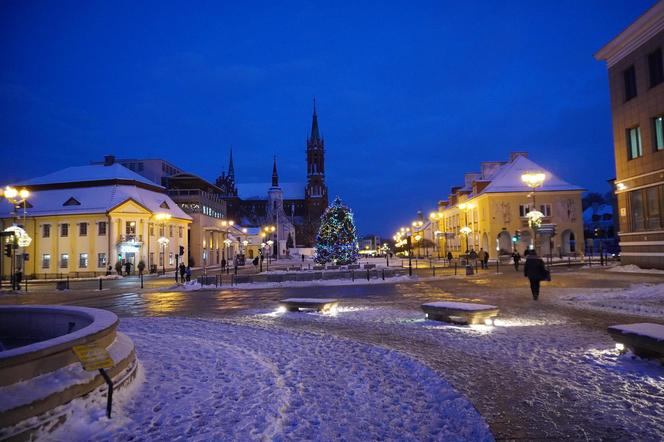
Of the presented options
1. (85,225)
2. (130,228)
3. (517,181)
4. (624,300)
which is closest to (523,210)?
(517,181)

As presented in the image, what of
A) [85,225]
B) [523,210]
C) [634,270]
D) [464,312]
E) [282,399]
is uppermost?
[523,210]

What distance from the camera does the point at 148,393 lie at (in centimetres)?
634

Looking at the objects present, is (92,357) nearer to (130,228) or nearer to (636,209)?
Result: (636,209)

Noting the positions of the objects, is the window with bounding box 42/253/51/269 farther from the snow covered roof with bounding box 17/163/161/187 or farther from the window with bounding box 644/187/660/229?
the window with bounding box 644/187/660/229

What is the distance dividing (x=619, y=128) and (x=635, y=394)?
32.2 metres

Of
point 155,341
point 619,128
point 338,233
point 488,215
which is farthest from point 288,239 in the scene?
point 155,341

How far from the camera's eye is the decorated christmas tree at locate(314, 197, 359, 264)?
133 ft

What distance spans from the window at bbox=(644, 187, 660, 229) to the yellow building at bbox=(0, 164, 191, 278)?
143 ft

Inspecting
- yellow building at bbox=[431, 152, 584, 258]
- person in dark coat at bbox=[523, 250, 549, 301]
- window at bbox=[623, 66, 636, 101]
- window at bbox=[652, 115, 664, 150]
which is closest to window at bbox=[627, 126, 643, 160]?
window at bbox=[652, 115, 664, 150]

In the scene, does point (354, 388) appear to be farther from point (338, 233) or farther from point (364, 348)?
point (338, 233)

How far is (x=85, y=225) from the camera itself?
176ft

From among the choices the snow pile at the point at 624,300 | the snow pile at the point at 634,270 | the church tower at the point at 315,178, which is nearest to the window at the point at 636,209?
the snow pile at the point at 634,270

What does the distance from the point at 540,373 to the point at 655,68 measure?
3031 centimetres

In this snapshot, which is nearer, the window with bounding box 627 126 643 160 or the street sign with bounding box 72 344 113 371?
the street sign with bounding box 72 344 113 371
